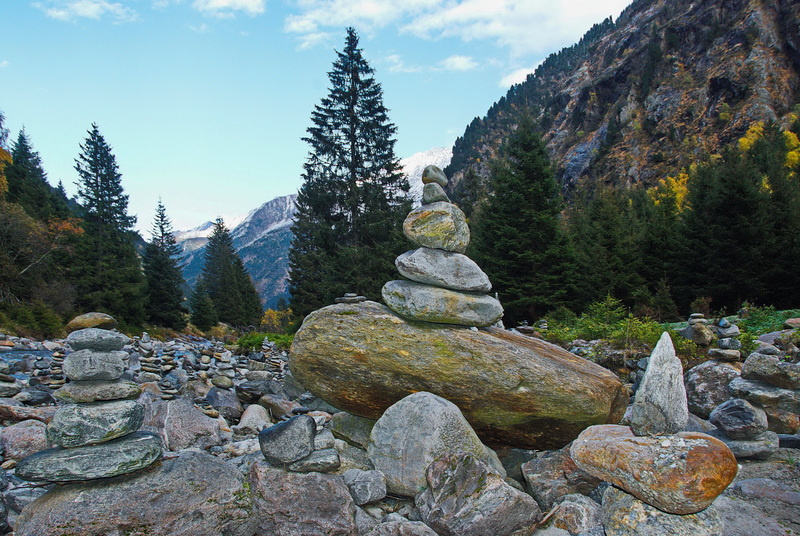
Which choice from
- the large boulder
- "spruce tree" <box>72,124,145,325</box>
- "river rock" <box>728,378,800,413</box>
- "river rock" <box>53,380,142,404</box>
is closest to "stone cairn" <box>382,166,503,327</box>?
the large boulder

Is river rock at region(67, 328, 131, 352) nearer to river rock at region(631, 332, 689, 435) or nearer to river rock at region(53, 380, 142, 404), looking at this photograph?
river rock at region(53, 380, 142, 404)

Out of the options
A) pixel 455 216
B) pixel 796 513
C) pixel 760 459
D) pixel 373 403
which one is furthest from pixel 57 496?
pixel 760 459

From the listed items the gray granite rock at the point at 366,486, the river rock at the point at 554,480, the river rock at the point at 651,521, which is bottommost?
the river rock at the point at 554,480

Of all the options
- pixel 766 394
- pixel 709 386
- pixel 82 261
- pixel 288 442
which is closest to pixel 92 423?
pixel 288 442

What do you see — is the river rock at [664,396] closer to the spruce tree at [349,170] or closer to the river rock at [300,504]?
the river rock at [300,504]

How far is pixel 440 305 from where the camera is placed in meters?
6.58

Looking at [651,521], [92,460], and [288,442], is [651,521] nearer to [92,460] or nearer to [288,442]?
[288,442]

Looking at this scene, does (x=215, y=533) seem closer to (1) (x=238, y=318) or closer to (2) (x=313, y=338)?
(2) (x=313, y=338)

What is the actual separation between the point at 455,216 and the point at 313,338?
3268 mm

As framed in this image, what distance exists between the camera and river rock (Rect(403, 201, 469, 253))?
6.94 metres

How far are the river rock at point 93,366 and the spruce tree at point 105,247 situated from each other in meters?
28.2

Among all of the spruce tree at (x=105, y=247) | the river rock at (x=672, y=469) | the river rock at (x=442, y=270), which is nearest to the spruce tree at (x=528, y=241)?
the river rock at (x=442, y=270)

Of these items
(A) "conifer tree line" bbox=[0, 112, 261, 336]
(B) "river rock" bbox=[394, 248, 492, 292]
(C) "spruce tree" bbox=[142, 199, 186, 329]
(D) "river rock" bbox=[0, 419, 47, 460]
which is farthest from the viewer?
(C) "spruce tree" bbox=[142, 199, 186, 329]

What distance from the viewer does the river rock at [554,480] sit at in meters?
5.28
